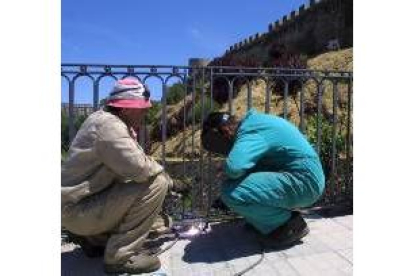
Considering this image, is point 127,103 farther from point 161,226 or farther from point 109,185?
point 161,226

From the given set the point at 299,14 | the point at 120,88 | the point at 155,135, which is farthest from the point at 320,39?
the point at 120,88

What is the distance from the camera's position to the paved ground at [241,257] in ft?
11.4

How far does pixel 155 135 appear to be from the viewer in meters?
7.93

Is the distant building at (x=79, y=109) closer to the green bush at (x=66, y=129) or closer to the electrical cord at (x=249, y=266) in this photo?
the green bush at (x=66, y=129)

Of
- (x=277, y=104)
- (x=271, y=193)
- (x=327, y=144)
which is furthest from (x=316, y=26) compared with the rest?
(x=271, y=193)

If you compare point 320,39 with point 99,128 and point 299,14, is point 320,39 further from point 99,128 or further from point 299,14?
point 99,128

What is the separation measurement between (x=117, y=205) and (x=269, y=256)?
47.0 inches

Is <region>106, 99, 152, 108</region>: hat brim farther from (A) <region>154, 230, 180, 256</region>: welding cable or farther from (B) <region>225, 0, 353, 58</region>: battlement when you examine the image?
(B) <region>225, 0, 353, 58</region>: battlement

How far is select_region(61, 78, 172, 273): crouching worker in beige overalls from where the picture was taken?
316 centimetres

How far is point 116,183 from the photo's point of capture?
10.9 ft

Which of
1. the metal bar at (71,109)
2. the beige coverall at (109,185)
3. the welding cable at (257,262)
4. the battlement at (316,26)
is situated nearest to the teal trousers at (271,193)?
the welding cable at (257,262)

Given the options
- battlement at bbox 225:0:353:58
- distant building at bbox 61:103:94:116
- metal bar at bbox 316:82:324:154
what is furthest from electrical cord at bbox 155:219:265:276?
battlement at bbox 225:0:353:58

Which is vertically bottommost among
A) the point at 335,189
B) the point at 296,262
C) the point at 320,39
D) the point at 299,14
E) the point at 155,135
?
the point at 296,262
